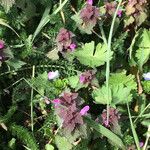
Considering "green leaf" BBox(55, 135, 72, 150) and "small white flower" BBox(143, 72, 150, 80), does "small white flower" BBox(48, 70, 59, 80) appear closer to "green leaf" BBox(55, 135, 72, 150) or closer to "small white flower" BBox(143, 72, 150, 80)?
"green leaf" BBox(55, 135, 72, 150)

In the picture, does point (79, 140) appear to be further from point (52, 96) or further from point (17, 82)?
point (17, 82)

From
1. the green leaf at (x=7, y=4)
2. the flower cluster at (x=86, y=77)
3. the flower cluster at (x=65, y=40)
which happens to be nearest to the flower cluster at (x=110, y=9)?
the flower cluster at (x=65, y=40)

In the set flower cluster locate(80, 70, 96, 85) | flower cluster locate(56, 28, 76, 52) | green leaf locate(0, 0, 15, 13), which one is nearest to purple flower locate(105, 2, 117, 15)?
flower cluster locate(56, 28, 76, 52)

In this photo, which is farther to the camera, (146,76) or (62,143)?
(146,76)

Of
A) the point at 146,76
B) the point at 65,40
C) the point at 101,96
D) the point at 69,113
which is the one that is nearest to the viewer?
the point at 69,113

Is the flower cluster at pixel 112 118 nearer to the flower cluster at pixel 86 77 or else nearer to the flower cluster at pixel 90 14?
the flower cluster at pixel 86 77

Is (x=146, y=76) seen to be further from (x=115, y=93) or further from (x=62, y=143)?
(x=62, y=143)

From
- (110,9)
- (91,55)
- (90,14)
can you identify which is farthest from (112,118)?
(110,9)
